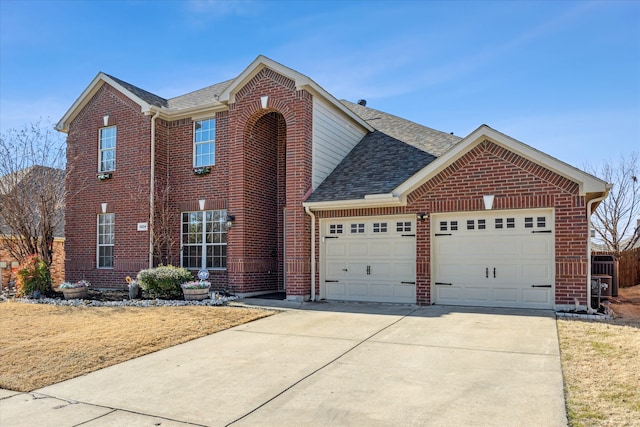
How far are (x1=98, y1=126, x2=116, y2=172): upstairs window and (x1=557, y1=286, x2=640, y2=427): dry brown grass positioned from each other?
1476 cm

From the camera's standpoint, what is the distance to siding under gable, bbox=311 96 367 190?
45.3 feet

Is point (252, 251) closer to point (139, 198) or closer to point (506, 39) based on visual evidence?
point (139, 198)

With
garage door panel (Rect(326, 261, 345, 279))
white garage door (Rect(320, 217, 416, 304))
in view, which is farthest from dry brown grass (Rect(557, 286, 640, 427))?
garage door panel (Rect(326, 261, 345, 279))

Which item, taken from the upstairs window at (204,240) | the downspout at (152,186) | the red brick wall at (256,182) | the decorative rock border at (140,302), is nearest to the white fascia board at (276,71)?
the red brick wall at (256,182)

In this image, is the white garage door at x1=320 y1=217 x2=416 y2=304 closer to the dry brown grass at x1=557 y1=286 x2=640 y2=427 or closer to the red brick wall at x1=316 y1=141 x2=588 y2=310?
the red brick wall at x1=316 y1=141 x2=588 y2=310

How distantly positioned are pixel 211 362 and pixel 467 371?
360 centimetres

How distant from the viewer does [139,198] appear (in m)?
15.6

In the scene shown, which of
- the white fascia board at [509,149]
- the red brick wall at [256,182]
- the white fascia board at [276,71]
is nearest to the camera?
the white fascia board at [509,149]

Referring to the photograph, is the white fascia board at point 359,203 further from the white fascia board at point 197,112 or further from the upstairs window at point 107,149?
the upstairs window at point 107,149

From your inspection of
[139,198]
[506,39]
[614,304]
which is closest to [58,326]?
[139,198]

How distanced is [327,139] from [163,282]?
641 cm

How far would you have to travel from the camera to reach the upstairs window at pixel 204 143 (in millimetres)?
15258

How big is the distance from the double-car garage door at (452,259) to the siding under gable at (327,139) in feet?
6.40

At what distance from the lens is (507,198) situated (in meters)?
10.7
